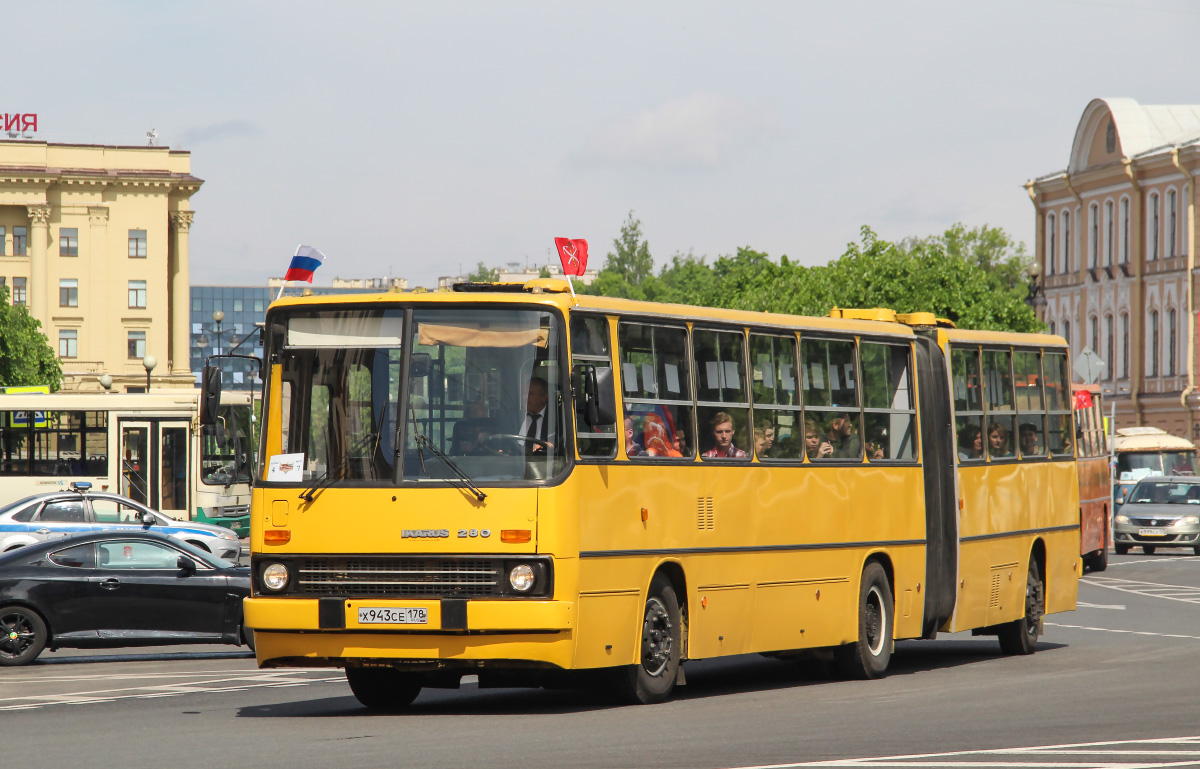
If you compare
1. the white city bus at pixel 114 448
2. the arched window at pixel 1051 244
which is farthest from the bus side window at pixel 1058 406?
the arched window at pixel 1051 244

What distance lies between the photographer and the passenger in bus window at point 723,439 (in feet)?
47.8

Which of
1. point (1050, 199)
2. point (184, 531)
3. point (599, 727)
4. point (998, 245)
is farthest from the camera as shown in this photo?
point (998, 245)

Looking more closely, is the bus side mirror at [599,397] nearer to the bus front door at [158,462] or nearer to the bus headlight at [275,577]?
the bus headlight at [275,577]

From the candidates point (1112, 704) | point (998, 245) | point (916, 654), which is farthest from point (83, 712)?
point (998, 245)

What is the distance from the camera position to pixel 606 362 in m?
13.5

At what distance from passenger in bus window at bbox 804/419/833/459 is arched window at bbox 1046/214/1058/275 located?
75.6 meters

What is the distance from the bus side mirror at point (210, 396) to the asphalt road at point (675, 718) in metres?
2.09

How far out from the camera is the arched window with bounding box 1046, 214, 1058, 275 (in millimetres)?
89125

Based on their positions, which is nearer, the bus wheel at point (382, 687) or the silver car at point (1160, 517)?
the bus wheel at point (382, 687)

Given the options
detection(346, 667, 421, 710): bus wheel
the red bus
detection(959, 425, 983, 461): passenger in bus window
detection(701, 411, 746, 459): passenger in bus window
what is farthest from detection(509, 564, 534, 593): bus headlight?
the red bus

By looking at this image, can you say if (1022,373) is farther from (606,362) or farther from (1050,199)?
(1050,199)

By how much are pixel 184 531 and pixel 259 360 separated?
54.5 feet

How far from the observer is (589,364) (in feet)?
→ 43.4

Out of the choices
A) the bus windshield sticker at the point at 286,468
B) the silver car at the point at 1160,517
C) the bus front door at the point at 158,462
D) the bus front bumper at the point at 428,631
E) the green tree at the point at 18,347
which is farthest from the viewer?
the green tree at the point at 18,347
